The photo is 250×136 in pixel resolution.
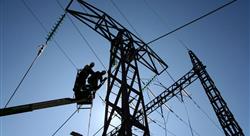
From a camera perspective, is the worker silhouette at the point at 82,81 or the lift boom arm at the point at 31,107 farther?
the worker silhouette at the point at 82,81

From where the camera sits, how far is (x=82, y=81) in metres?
7.16

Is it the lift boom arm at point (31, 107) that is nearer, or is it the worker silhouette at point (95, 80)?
the lift boom arm at point (31, 107)

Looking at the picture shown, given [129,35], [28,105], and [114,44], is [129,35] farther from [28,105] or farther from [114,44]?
[28,105]

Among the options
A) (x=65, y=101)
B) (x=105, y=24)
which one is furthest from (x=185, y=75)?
(x=65, y=101)

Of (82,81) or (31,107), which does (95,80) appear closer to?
(82,81)

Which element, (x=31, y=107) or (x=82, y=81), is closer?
(x=31, y=107)

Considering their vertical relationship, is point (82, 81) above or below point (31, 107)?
above

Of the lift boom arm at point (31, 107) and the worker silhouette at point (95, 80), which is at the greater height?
the worker silhouette at point (95, 80)

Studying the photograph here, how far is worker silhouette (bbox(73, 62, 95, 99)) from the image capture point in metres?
6.65

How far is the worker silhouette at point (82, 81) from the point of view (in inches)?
262

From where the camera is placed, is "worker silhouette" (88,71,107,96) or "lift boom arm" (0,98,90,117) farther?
"worker silhouette" (88,71,107,96)

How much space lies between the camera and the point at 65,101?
567 cm

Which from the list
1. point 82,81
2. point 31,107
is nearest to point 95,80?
point 82,81

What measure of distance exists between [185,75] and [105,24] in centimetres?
1090
